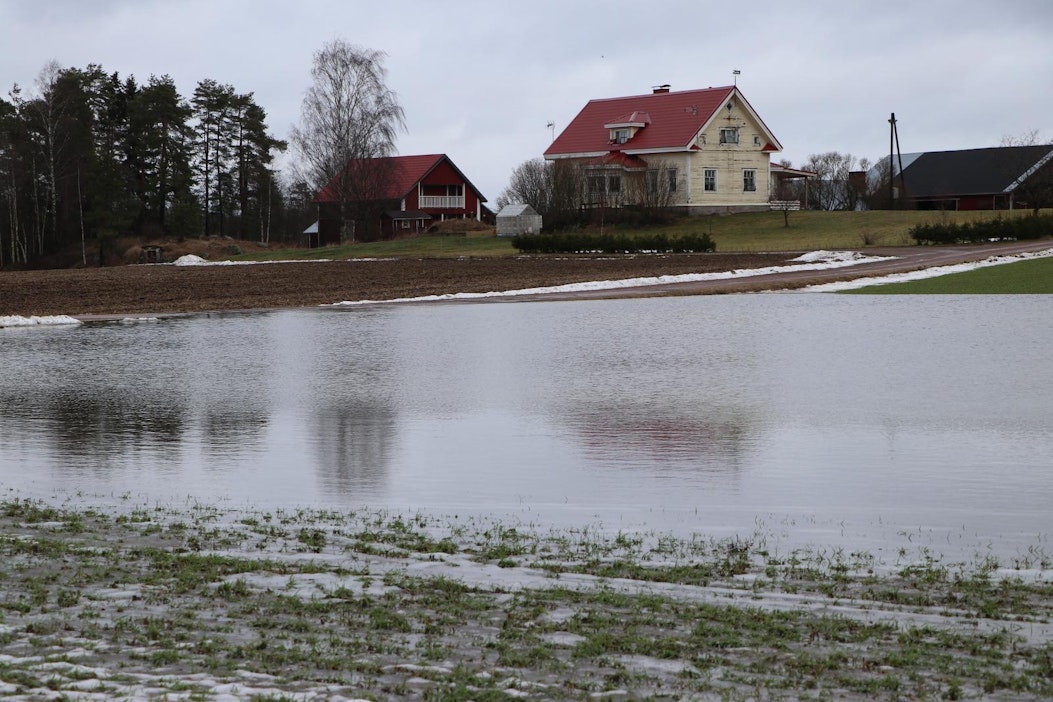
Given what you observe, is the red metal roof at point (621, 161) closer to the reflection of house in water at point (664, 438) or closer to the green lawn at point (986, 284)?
the green lawn at point (986, 284)

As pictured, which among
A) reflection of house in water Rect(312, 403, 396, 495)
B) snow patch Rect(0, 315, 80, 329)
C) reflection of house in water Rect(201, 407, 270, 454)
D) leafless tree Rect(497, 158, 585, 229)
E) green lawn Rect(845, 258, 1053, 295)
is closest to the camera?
reflection of house in water Rect(312, 403, 396, 495)

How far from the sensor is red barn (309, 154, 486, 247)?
78562 mm

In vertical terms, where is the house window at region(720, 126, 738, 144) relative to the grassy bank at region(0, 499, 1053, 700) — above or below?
above

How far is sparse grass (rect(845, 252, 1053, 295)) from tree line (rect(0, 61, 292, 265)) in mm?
60727

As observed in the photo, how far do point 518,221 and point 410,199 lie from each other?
19.3 metres

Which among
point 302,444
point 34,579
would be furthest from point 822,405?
point 34,579

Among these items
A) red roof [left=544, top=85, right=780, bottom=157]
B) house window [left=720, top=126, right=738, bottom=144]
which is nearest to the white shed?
red roof [left=544, top=85, right=780, bottom=157]

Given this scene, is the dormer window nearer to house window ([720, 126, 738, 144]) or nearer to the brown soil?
house window ([720, 126, 738, 144])

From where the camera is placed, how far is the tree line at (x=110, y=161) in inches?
3137

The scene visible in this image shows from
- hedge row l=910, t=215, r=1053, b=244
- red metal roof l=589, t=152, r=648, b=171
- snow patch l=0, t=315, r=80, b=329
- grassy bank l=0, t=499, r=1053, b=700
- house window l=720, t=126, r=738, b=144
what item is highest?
house window l=720, t=126, r=738, b=144

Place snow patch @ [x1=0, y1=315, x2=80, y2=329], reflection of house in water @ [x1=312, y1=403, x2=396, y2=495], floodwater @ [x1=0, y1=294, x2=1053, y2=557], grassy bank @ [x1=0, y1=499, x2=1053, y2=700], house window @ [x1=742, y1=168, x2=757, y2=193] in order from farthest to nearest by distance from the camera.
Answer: house window @ [x1=742, y1=168, x2=757, y2=193] → snow patch @ [x1=0, y1=315, x2=80, y2=329] → reflection of house in water @ [x1=312, y1=403, x2=396, y2=495] → floodwater @ [x1=0, y1=294, x2=1053, y2=557] → grassy bank @ [x1=0, y1=499, x2=1053, y2=700]

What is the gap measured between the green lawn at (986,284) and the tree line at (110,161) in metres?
60.7

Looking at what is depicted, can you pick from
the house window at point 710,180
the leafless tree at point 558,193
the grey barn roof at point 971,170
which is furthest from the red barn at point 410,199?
the grey barn roof at point 971,170

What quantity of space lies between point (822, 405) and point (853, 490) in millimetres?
4883
